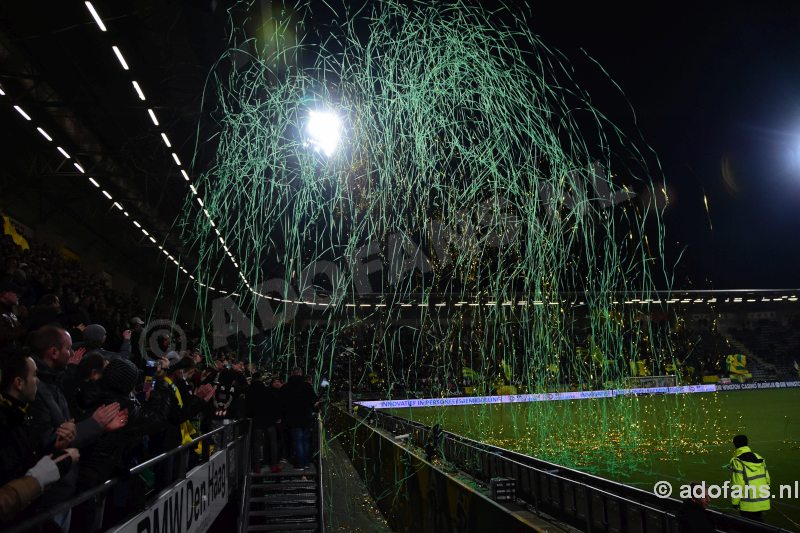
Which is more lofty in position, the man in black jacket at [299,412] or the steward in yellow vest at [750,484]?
the man in black jacket at [299,412]

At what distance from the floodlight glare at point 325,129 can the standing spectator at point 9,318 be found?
20.3 ft

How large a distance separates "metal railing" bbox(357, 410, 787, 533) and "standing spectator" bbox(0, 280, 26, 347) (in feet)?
18.0

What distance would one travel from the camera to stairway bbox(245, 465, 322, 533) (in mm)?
9867

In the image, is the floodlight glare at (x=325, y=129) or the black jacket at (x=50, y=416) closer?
the black jacket at (x=50, y=416)

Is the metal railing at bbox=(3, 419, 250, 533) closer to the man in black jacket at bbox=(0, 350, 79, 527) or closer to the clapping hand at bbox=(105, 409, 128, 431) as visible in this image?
the man in black jacket at bbox=(0, 350, 79, 527)

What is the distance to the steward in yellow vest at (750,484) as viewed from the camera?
9078 mm

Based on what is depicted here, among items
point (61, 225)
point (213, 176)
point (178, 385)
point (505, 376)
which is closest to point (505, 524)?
point (178, 385)

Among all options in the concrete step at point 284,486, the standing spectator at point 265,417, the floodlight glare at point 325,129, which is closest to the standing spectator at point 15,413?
the concrete step at point 284,486

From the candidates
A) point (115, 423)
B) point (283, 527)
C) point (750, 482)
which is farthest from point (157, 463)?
point (750, 482)

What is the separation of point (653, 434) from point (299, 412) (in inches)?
637

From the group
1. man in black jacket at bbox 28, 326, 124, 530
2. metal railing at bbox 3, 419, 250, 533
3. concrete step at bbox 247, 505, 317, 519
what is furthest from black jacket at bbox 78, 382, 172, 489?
concrete step at bbox 247, 505, 317, 519

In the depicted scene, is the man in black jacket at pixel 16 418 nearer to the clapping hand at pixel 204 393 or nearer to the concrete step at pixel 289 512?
the clapping hand at pixel 204 393

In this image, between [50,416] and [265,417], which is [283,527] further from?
[50,416]

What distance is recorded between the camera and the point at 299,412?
1208cm
